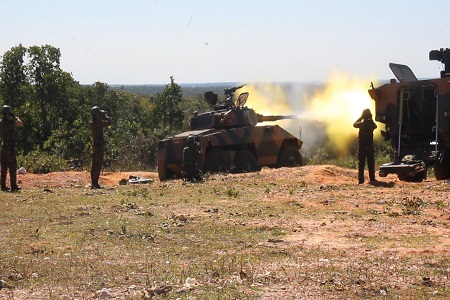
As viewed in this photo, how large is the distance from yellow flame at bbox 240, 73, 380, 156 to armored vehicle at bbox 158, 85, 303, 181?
3.25 meters

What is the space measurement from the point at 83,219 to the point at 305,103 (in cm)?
1897

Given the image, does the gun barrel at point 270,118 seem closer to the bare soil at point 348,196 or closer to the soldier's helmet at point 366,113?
the bare soil at point 348,196

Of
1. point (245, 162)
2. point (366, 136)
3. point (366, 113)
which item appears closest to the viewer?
point (366, 113)

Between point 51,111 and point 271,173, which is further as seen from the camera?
point 51,111

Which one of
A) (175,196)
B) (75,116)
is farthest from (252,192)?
(75,116)

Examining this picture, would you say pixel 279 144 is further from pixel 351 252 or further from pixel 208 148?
pixel 351 252

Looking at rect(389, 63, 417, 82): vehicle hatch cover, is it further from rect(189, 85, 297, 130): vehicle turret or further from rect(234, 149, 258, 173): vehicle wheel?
rect(189, 85, 297, 130): vehicle turret

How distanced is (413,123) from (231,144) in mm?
6157

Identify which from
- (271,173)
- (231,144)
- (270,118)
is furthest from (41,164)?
(271,173)

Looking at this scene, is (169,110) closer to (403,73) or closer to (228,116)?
(228,116)

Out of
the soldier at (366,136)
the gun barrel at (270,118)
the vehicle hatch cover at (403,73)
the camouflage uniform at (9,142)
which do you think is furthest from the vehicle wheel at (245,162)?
the camouflage uniform at (9,142)

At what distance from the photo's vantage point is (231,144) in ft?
77.7

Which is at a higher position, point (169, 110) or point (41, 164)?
point (169, 110)

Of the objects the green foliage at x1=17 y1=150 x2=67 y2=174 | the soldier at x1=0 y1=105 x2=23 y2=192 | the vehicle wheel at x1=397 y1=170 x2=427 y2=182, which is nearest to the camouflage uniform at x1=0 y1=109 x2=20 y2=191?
the soldier at x1=0 y1=105 x2=23 y2=192
